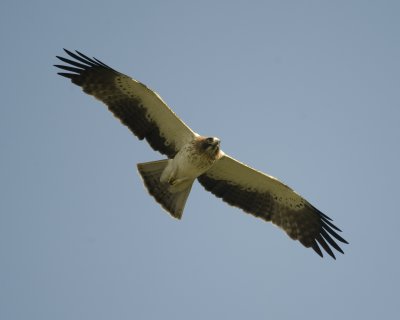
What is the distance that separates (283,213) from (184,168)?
7.83ft

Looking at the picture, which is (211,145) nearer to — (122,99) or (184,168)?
(184,168)

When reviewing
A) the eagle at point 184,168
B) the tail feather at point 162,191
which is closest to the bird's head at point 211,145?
the eagle at point 184,168

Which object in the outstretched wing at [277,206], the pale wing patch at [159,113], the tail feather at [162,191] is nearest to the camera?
the pale wing patch at [159,113]

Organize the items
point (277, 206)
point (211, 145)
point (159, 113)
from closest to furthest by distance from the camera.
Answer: point (211, 145), point (159, 113), point (277, 206)

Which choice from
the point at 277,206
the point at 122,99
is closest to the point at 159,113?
the point at 122,99

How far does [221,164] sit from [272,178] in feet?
3.21

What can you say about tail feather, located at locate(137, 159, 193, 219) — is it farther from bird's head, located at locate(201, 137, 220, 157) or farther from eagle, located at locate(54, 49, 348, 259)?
bird's head, located at locate(201, 137, 220, 157)

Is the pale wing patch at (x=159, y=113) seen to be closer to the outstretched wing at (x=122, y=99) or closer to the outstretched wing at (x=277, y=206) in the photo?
the outstretched wing at (x=122, y=99)

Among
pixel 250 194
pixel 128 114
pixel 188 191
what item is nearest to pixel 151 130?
pixel 128 114

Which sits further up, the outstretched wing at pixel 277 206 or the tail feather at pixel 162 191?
the outstretched wing at pixel 277 206

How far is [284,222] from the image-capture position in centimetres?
1345

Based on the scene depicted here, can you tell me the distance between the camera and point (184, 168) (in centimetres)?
1228

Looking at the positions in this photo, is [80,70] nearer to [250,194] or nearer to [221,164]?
A: [221,164]

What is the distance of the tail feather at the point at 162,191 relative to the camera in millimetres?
12695
